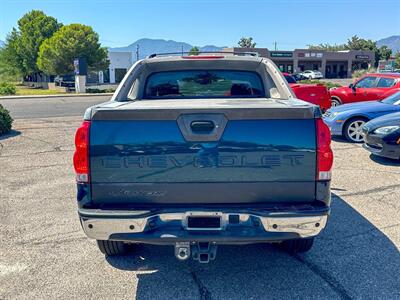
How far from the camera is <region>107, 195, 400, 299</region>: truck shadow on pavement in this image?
9.42ft

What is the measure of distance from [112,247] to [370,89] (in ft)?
37.1

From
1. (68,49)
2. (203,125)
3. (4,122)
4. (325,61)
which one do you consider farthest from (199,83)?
(325,61)

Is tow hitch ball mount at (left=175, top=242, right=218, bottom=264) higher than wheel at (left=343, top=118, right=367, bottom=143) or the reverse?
the reverse

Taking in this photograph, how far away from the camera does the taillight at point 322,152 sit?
254 cm

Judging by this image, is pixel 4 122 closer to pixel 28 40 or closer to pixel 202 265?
pixel 202 265

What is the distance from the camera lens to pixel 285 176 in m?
2.55

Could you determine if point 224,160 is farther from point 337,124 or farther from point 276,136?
point 337,124

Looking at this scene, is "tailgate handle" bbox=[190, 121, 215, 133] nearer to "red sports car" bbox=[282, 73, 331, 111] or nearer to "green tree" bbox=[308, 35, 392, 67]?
"red sports car" bbox=[282, 73, 331, 111]

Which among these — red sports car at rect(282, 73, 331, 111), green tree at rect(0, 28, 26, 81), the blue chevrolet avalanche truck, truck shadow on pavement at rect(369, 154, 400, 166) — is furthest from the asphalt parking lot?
green tree at rect(0, 28, 26, 81)

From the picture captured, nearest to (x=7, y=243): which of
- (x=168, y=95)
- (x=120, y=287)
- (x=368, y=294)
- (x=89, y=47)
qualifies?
(x=120, y=287)

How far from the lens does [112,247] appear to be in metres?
3.30

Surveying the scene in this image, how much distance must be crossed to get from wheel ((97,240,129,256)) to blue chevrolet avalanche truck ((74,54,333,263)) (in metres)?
0.68

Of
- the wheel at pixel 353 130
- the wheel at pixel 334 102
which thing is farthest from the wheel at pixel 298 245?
the wheel at pixel 334 102

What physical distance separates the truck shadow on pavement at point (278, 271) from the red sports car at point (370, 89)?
9177 millimetres
